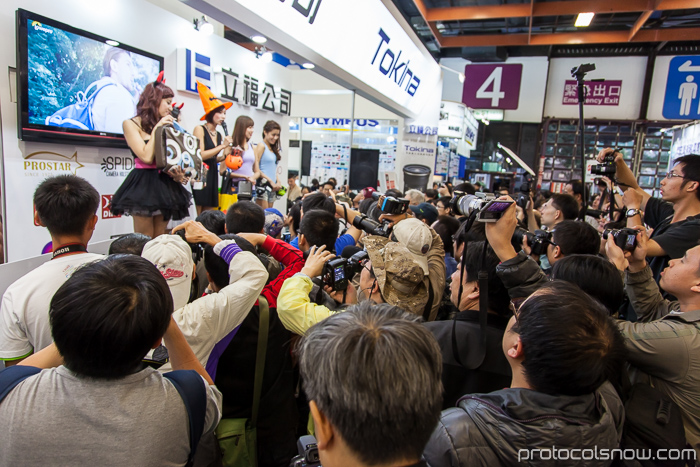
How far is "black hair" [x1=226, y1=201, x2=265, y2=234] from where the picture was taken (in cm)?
221

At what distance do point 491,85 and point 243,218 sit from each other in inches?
394

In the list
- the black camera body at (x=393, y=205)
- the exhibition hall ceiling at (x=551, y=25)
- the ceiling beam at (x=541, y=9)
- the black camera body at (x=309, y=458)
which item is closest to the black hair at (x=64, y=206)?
the black camera body at (x=309, y=458)

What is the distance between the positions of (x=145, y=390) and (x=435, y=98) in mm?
8358

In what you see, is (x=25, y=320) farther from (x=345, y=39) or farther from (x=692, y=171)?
(x=345, y=39)

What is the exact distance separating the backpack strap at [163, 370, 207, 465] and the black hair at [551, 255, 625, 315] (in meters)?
1.25

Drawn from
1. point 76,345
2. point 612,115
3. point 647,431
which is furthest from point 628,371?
point 612,115

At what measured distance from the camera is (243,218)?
2.21m

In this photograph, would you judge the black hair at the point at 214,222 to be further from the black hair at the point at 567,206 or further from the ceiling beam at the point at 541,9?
the ceiling beam at the point at 541,9

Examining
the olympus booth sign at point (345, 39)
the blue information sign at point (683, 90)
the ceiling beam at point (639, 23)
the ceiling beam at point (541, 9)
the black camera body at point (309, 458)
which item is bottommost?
the black camera body at point (309, 458)

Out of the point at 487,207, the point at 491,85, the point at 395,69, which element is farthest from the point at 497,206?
the point at 491,85

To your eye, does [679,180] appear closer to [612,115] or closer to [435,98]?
[435,98]

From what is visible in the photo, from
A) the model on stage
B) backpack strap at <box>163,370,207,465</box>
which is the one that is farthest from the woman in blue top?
backpack strap at <box>163,370,207,465</box>

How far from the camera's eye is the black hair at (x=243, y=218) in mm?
2213

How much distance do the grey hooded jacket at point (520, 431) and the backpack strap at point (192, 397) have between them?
1.74 feet
